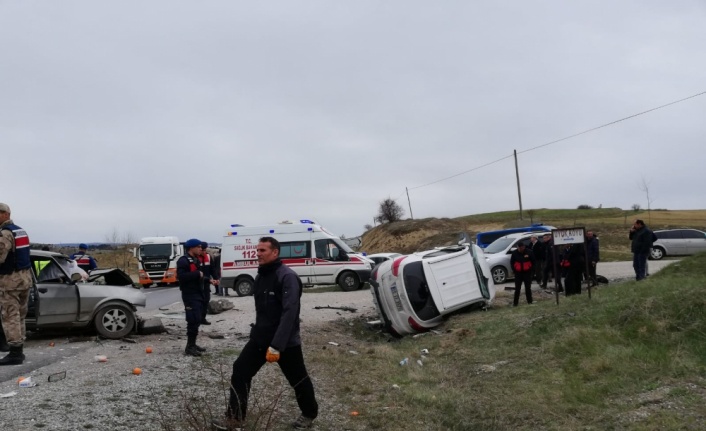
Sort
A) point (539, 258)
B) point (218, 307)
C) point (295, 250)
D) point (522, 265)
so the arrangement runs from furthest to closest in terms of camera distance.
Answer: point (295, 250)
point (539, 258)
point (218, 307)
point (522, 265)

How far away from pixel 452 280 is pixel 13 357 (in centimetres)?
749

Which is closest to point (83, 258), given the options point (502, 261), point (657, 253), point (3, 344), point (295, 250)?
point (3, 344)

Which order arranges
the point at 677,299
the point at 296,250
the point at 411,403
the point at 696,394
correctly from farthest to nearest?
the point at 296,250 → the point at 677,299 → the point at 411,403 → the point at 696,394

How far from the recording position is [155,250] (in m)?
27.2

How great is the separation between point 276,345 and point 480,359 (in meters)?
4.03

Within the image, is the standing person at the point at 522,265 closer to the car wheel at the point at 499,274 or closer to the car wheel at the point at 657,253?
the car wheel at the point at 499,274

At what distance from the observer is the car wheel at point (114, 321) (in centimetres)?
941

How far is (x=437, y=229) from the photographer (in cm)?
5553

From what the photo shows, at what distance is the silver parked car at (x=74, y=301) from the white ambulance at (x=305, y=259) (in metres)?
10.5

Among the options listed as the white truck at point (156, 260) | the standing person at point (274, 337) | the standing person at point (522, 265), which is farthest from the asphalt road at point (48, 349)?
the white truck at point (156, 260)

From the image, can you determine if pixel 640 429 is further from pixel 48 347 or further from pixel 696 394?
pixel 48 347

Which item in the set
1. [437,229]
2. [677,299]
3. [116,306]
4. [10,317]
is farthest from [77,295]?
[437,229]

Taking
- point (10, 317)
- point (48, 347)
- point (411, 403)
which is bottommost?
point (411, 403)

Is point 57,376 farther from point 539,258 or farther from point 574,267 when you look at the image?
point 539,258
